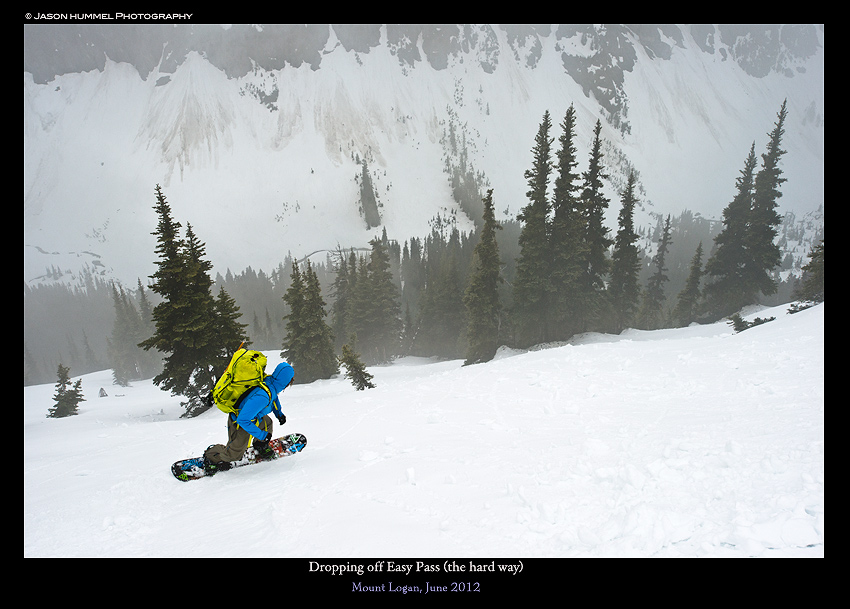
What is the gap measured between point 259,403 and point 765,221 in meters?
42.8

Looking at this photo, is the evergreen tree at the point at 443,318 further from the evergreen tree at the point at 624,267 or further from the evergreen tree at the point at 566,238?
the evergreen tree at the point at 566,238

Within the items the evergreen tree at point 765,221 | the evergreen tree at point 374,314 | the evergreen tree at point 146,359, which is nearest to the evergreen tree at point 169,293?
the evergreen tree at point 374,314

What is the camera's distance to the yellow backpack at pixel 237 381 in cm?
500

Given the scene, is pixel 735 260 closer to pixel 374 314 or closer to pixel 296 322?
pixel 296 322

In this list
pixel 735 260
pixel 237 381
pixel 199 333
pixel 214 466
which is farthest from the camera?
pixel 735 260

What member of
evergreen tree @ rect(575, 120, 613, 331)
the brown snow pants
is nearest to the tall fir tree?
evergreen tree @ rect(575, 120, 613, 331)

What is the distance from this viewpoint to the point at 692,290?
1617 inches

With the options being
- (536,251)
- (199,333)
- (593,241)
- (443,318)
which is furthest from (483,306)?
(199,333)

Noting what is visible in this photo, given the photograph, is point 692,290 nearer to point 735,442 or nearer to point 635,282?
point 635,282

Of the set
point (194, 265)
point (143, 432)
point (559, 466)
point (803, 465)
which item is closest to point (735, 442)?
point (803, 465)

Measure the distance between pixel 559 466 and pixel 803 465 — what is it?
2474mm

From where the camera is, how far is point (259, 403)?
16.5ft

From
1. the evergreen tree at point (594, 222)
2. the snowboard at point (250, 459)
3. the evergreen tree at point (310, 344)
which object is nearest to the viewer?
the snowboard at point (250, 459)

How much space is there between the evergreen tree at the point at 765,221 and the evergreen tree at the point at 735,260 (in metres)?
0.50
